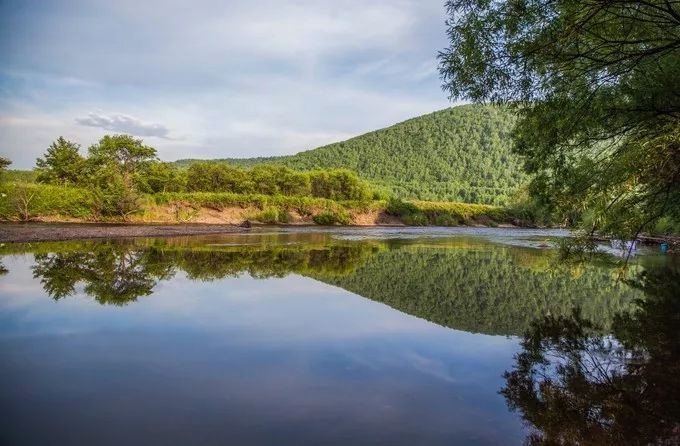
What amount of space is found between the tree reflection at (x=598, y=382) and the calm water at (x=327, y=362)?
0.02 meters

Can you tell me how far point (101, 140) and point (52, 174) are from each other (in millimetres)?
6181

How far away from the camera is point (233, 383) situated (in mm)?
4949

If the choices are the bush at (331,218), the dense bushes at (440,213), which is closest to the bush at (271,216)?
the bush at (331,218)

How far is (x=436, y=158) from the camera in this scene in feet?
450

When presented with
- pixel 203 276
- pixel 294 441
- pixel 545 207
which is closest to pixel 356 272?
pixel 203 276

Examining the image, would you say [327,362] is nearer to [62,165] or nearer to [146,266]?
[146,266]

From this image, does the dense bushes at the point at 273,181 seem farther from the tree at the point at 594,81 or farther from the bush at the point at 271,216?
the tree at the point at 594,81

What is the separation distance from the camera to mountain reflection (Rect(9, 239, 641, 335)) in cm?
957

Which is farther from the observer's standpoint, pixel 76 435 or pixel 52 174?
pixel 52 174

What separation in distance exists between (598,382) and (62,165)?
2207 inches

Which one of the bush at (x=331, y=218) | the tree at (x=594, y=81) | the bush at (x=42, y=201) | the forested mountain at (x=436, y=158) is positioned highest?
the forested mountain at (x=436, y=158)

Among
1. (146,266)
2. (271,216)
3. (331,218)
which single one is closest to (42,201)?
(271,216)

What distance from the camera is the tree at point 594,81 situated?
737 centimetres

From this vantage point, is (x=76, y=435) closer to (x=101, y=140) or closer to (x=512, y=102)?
(x=512, y=102)
